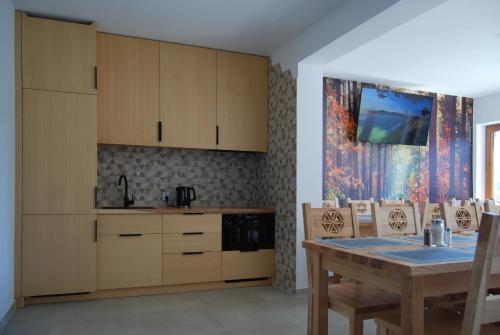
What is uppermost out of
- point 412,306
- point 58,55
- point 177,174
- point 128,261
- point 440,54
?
point 440,54

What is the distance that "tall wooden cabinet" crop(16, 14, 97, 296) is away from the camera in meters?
3.28

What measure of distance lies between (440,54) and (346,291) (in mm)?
3125

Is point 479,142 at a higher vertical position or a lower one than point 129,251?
higher

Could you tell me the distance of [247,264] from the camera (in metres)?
3.98

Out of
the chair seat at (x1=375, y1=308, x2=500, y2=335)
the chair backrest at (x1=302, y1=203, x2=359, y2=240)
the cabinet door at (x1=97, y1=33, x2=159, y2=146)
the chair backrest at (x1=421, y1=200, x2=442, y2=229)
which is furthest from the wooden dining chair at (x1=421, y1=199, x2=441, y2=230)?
the cabinet door at (x1=97, y1=33, x2=159, y2=146)

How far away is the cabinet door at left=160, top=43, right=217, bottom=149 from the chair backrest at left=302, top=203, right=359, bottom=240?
2027 mm

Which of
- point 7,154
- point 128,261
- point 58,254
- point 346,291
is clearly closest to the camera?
point 346,291

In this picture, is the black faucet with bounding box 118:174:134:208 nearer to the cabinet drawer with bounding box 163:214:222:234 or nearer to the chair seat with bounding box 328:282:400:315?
the cabinet drawer with bounding box 163:214:222:234

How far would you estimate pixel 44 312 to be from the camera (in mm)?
3107

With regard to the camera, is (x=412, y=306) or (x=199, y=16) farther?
(x=199, y=16)

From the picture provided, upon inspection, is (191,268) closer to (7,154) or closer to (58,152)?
(58,152)

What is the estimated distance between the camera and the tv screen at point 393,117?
5152 mm

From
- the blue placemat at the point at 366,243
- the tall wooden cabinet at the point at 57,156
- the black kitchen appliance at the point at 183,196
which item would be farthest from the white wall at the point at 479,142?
the tall wooden cabinet at the point at 57,156

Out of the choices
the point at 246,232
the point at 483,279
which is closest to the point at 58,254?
the point at 246,232
